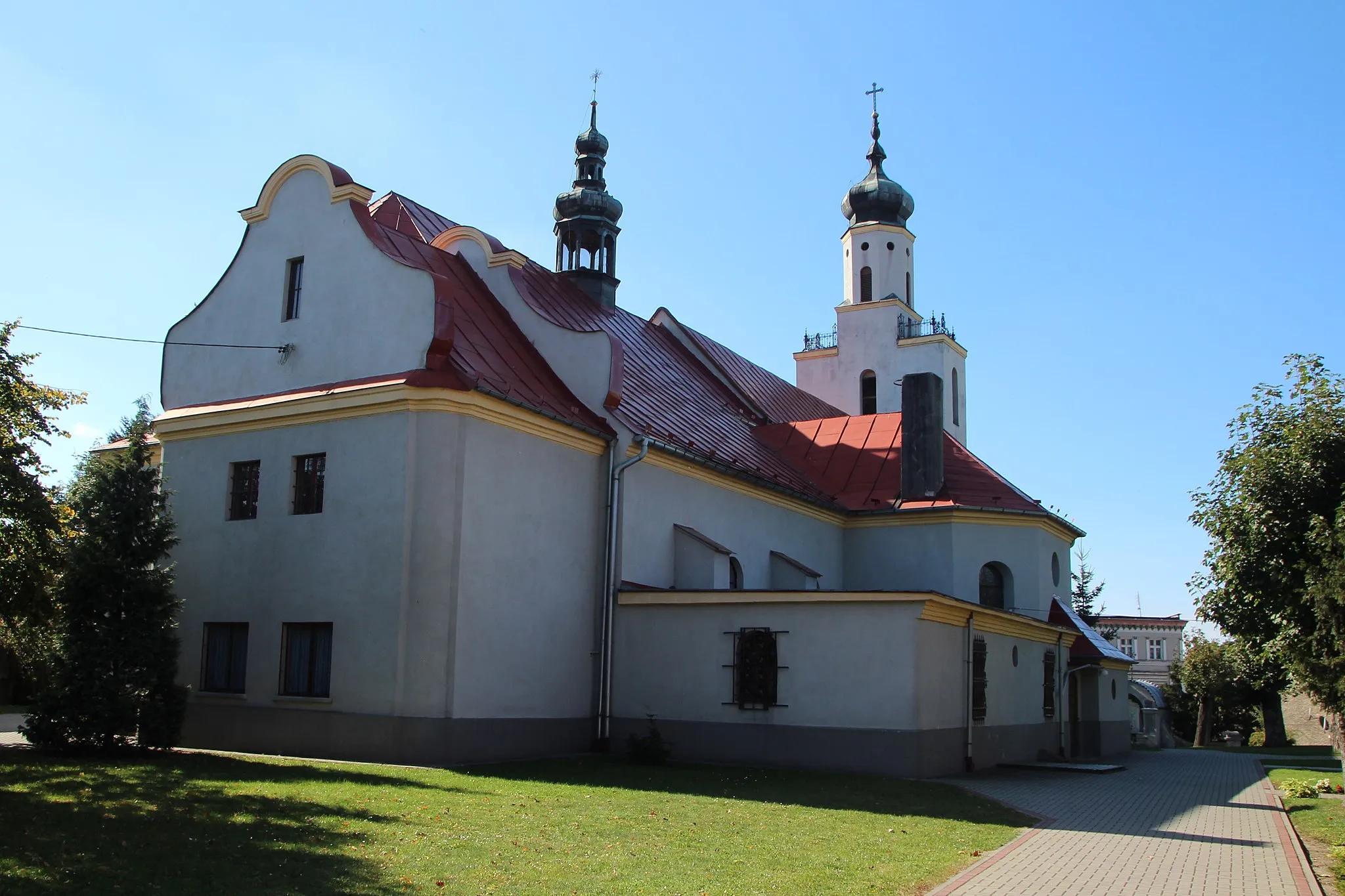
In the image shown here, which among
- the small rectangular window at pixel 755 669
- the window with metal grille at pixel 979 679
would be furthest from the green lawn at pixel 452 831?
the window with metal grille at pixel 979 679

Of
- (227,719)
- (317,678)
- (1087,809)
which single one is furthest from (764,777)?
(227,719)

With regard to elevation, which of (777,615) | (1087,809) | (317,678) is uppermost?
(777,615)

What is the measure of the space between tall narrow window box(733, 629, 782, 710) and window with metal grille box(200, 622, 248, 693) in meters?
8.29

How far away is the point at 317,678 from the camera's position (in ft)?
58.9

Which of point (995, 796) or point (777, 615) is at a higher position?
point (777, 615)

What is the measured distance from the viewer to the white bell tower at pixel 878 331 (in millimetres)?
41500

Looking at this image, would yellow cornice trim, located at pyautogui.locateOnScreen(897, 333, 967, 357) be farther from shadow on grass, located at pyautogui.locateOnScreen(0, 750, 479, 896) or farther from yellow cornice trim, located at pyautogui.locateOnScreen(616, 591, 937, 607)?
shadow on grass, located at pyautogui.locateOnScreen(0, 750, 479, 896)

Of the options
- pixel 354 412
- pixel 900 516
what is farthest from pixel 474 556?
pixel 900 516

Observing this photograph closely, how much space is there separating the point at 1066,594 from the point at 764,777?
1742 centimetres

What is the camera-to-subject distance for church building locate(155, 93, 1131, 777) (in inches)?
691

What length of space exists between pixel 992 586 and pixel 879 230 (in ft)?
59.2

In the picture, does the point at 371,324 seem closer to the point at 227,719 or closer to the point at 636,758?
the point at 227,719

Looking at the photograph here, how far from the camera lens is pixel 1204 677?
52.6 m

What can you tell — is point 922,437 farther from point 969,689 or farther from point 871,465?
point 969,689
